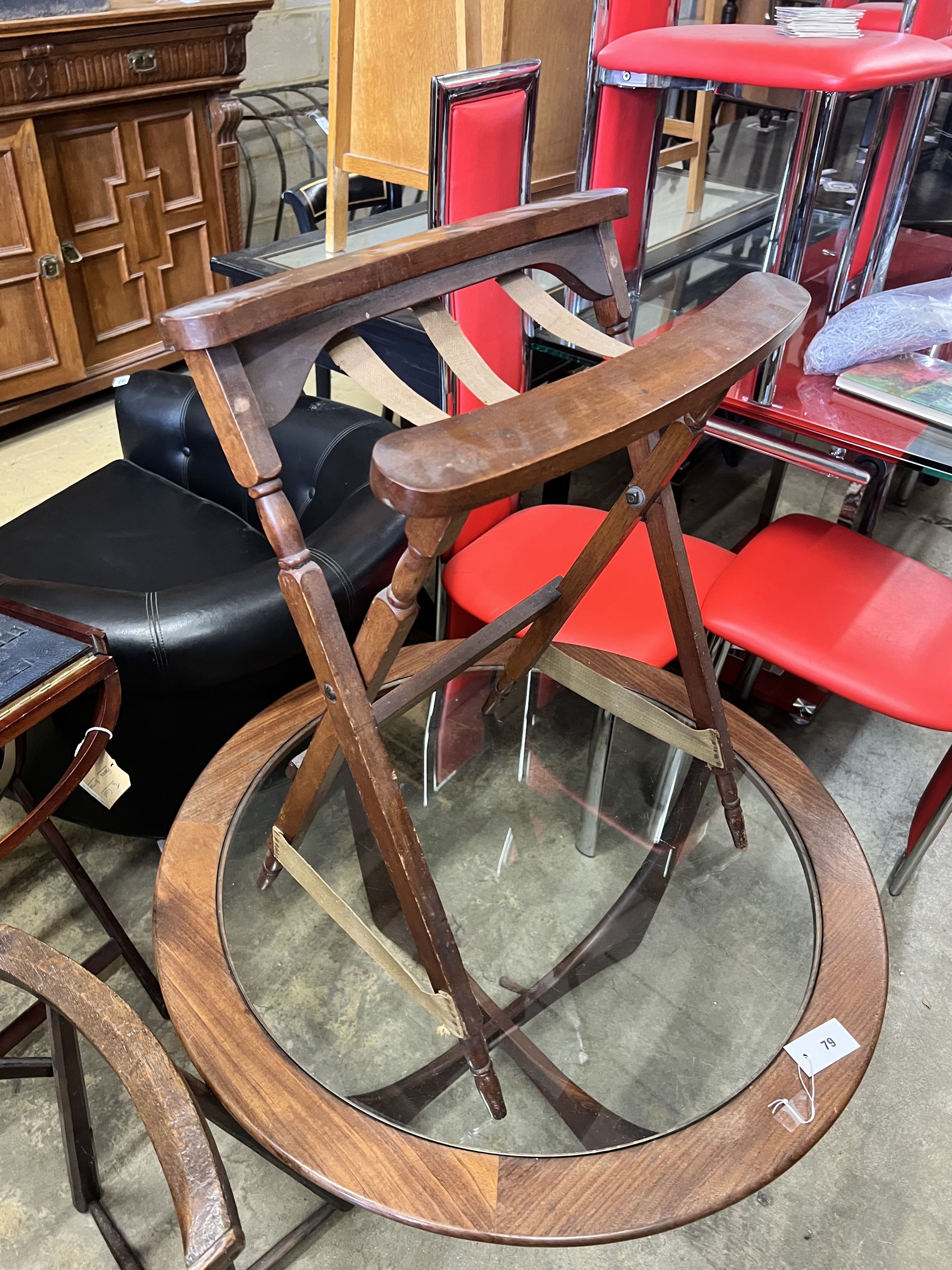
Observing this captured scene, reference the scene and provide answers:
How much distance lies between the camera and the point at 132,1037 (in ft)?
2.23

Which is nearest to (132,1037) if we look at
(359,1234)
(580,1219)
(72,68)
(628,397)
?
(580,1219)

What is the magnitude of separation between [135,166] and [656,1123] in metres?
2.96

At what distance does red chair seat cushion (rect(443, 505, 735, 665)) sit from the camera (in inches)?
55.3

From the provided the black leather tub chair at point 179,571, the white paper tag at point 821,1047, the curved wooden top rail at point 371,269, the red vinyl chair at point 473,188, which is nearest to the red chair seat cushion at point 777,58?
the red vinyl chair at point 473,188

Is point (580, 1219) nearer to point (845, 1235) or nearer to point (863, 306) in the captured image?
point (845, 1235)

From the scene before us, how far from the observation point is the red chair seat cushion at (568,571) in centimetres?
140

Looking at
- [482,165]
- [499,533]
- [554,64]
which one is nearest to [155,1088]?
[499,533]

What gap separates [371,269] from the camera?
0.74 m

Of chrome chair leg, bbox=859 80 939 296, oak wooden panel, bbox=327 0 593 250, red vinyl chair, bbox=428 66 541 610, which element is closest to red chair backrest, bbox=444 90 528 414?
red vinyl chair, bbox=428 66 541 610

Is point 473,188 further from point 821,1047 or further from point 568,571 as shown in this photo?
point 821,1047

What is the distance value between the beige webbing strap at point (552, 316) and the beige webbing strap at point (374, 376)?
0.66 feet

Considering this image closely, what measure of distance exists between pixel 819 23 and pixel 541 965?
1571 mm

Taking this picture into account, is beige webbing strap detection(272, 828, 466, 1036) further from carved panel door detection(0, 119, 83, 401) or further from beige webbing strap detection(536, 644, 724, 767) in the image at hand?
carved panel door detection(0, 119, 83, 401)

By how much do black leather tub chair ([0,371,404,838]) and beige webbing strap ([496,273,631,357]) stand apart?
1.73 ft
